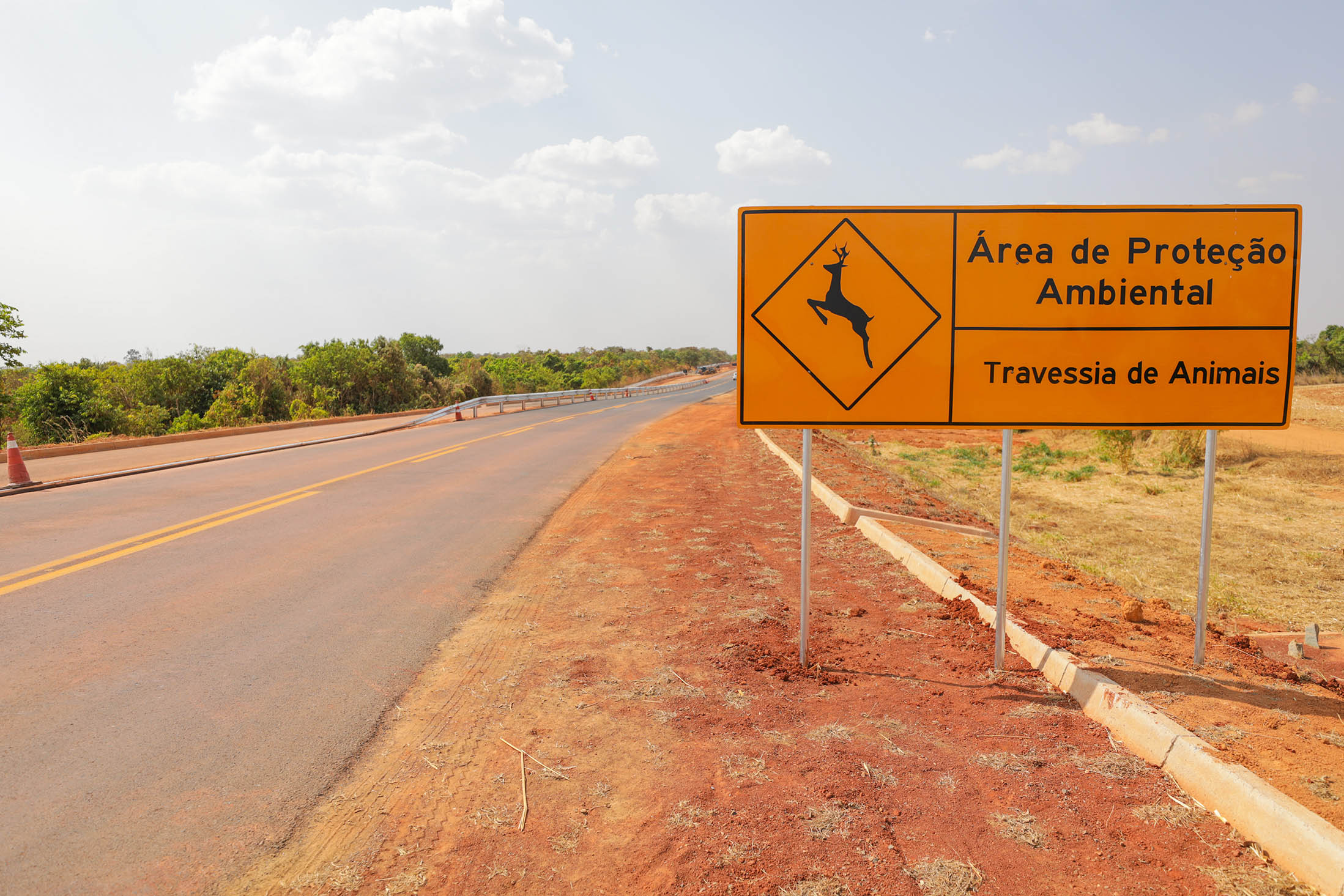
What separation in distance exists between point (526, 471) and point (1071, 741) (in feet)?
37.6

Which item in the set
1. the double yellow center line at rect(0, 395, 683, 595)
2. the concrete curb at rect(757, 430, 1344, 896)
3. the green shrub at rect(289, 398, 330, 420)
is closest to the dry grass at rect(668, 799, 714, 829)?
the concrete curb at rect(757, 430, 1344, 896)

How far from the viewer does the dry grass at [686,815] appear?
3064mm

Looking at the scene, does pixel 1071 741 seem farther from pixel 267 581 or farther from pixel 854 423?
pixel 267 581

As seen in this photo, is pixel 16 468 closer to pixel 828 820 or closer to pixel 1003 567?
pixel 828 820

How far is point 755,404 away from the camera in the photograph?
4.69 meters

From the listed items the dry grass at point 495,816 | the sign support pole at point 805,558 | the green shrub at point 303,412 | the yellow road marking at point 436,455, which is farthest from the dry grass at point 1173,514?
the green shrub at point 303,412

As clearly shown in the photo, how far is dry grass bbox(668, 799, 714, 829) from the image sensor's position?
306 centimetres

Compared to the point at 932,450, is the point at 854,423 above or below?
above

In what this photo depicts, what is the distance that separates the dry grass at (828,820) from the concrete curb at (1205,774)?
61.9 inches

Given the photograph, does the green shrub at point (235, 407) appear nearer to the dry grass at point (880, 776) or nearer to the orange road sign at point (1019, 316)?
the orange road sign at point (1019, 316)

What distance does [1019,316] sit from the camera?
4621mm

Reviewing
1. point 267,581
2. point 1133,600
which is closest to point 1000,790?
point 1133,600

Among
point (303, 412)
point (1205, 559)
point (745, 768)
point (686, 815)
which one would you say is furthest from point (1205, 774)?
point (303, 412)

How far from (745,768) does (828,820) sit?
0.54 m
